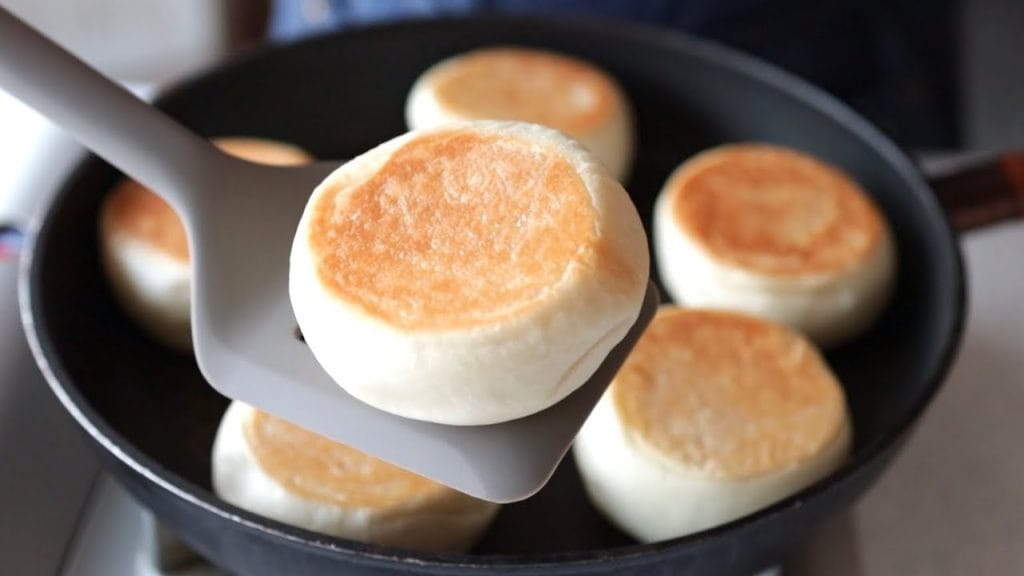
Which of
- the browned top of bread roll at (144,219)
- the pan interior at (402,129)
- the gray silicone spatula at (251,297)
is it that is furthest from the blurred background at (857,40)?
the gray silicone spatula at (251,297)

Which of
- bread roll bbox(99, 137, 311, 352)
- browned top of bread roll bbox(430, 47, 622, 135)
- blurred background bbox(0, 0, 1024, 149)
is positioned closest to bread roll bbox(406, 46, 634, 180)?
browned top of bread roll bbox(430, 47, 622, 135)

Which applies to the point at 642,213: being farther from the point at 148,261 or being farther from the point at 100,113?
the point at 100,113

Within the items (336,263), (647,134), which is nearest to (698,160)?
(647,134)

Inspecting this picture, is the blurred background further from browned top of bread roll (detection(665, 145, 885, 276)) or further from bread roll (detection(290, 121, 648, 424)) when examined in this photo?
bread roll (detection(290, 121, 648, 424))

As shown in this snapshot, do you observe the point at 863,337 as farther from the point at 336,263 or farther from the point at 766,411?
the point at 336,263

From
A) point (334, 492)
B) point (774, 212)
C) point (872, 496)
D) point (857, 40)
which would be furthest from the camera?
point (857, 40)

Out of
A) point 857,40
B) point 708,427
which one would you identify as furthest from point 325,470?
point 857,40
